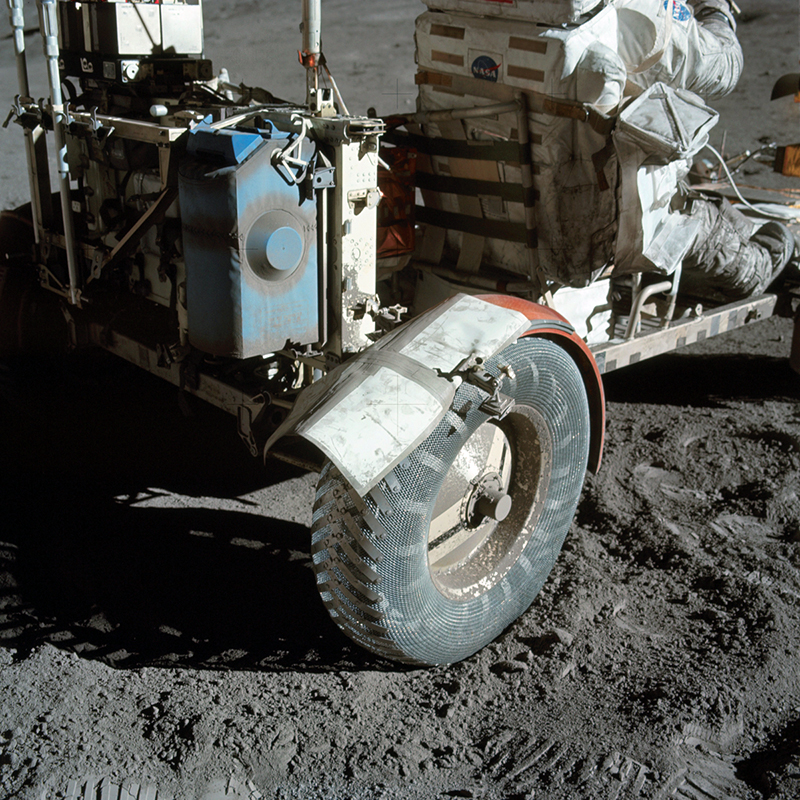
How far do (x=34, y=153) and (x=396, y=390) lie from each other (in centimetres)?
217

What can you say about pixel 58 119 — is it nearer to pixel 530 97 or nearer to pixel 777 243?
pixel 530 97

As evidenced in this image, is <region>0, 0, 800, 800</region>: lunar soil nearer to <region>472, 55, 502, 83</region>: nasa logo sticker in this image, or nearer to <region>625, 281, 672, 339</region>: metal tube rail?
<region>625, 281, 672, 339</region>: metal tube rail

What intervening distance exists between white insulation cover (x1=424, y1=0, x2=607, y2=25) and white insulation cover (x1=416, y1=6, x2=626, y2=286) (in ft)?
0.11

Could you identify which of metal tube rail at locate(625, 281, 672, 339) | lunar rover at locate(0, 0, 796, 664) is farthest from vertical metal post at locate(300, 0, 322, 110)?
metal tube rail at locate(625, 281, 672, 339)

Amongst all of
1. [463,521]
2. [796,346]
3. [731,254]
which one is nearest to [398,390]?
[463,521]

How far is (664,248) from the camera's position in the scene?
3.54 m

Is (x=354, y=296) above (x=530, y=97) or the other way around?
the other way around

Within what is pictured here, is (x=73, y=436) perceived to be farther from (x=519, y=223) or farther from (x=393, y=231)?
→ (x=519, y=223)

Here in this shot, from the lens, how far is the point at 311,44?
2830 millimetres

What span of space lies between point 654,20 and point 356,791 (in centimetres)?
290

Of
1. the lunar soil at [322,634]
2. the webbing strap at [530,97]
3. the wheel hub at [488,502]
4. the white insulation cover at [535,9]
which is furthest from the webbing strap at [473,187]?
the lunar soil at [322,634]

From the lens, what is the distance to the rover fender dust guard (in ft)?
7.56

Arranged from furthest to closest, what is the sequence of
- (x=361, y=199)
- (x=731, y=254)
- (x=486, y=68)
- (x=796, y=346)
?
(x=796, y=346)
(x=731, y=254)
(x=486, y=68)
(x=361, y=199)

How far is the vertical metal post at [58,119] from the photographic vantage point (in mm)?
3154
